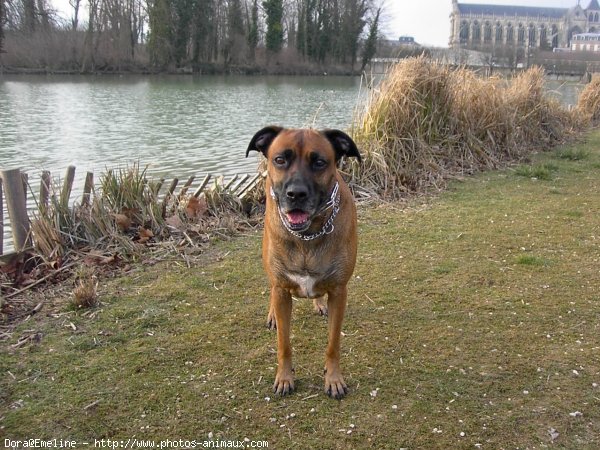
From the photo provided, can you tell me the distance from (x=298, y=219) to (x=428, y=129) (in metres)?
6.87

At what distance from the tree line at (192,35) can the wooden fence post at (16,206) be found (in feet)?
116

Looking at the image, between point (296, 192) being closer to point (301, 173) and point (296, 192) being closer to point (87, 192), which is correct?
point (301, 173)

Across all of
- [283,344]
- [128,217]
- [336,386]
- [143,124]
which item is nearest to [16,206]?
[128,217]

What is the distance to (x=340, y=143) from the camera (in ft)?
10.6

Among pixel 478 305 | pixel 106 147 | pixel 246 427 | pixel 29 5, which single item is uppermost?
pixel 29 5

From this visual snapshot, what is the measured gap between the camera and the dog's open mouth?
286 centimetres

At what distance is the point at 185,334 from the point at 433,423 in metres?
1.91

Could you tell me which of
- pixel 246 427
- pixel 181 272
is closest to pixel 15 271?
pixel 181 272

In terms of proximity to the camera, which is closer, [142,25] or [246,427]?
[246,427]

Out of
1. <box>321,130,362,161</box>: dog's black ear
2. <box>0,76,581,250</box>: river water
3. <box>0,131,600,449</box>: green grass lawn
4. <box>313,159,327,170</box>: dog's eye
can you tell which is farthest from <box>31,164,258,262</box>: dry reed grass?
<box>313,159,327,170</box>: dog's eye

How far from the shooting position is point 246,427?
2811 mm

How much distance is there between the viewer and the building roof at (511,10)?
122219 millimetres

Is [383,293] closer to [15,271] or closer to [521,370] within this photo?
[521,370]

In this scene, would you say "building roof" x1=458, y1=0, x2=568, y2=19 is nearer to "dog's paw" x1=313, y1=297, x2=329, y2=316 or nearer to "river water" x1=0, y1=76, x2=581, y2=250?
"river water" x1=0, y1=76, x2=581, y2=250
